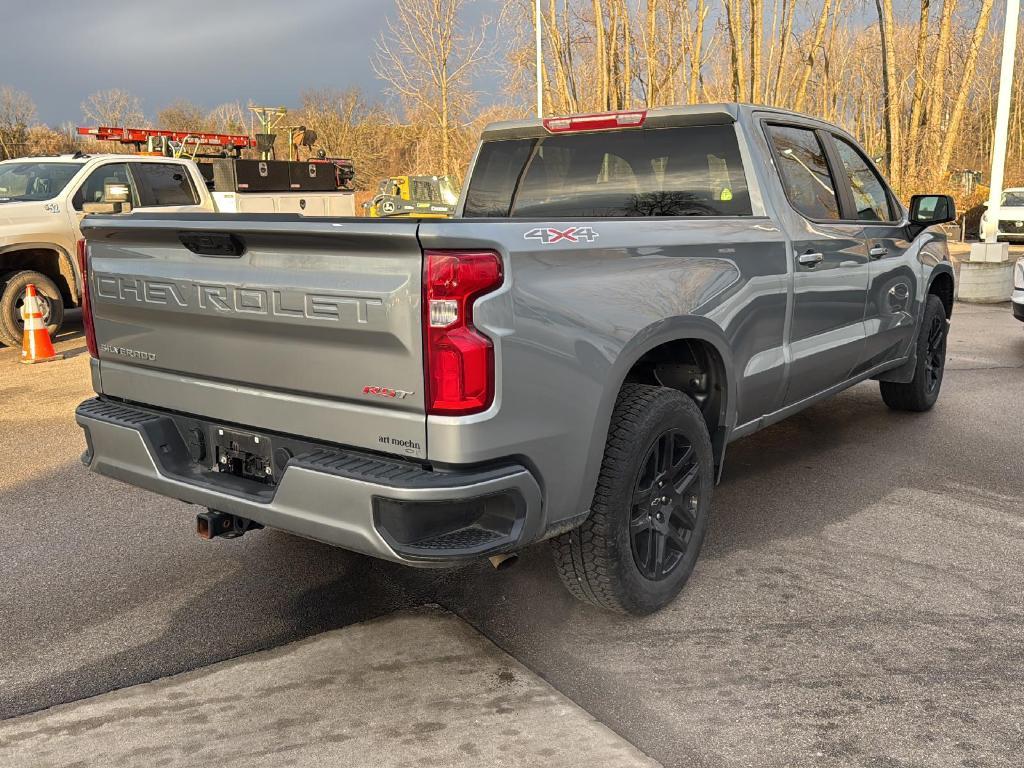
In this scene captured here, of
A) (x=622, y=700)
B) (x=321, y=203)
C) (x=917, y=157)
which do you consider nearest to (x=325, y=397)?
(x=622, y=700)

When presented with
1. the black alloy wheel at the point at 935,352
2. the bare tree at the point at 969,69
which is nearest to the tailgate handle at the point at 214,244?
the black alloy wheel at the point at 935,352

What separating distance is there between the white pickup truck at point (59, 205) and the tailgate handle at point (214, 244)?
6.55m

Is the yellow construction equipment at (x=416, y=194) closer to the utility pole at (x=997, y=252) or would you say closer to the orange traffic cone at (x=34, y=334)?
the utility pole at (x=997, y=252)

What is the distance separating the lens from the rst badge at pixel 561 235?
2.80 meters

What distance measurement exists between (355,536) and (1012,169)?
166 ft

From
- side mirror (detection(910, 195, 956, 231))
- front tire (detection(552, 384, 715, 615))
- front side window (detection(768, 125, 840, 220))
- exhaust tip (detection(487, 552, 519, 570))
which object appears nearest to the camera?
exhaust tip (detection(487, 552, 519, 570))

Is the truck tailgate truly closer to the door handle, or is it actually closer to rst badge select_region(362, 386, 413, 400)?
rst badge select_region(362, 386, 413, 400)

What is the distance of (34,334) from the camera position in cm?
899

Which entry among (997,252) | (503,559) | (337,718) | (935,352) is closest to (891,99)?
(997,252)

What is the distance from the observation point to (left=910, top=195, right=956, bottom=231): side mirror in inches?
215

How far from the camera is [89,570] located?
4.05 metres

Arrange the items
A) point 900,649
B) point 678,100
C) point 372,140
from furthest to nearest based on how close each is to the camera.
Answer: point 372,140
point 678,100
point 900,649

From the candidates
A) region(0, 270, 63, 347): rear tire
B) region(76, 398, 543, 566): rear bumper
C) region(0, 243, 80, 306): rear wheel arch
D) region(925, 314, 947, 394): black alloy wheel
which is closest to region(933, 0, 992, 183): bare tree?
region(925, 314, 947, 394): black alloy wheel

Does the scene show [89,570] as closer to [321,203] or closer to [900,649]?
[900,649]
